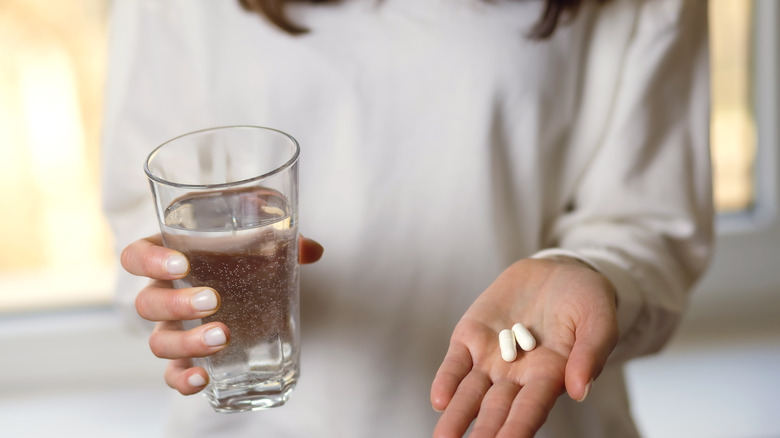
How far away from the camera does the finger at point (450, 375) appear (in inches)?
19.4

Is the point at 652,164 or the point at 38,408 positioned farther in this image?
the point at 38,408

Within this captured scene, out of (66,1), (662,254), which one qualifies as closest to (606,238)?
A: (662,254)

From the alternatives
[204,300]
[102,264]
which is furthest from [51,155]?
[204,300]

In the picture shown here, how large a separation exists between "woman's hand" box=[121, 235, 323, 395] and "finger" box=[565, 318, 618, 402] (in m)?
0.24

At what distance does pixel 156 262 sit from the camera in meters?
0.50

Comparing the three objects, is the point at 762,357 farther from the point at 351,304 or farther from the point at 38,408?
the point at 38,408

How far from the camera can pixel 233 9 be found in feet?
2.47

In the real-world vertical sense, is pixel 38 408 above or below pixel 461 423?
below

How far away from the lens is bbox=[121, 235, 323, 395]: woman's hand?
49cm

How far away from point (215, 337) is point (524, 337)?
9.0 inches

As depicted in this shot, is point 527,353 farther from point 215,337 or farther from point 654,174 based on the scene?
point 654,174

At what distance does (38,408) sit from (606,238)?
3.29ft

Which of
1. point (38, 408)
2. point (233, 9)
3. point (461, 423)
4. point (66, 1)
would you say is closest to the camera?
point (461, 423)

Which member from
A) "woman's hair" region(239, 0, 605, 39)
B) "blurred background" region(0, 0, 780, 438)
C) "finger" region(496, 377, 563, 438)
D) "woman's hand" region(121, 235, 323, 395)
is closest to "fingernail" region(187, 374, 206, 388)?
"woman's hand" region(121, 235, 323, 395)
